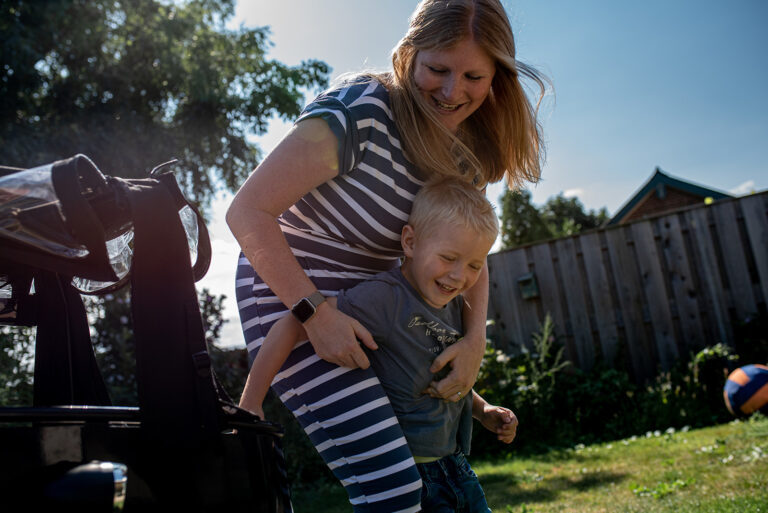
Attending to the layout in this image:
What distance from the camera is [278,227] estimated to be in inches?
54.8

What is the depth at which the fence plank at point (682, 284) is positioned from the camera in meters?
6.94

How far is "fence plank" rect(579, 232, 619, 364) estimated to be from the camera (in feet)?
24.0

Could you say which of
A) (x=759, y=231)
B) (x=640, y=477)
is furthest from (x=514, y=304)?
(x=640, y=477)

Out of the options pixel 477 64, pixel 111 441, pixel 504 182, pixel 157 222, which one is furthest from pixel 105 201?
pixel 504 182

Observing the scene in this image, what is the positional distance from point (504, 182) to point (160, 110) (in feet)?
31.5

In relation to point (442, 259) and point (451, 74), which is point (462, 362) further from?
point (451, 74)

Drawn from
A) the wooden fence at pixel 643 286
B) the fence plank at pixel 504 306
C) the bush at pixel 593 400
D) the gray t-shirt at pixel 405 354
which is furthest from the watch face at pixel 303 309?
the fence plank at pixel 504 306

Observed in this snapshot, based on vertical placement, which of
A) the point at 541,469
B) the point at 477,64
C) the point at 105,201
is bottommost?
the point at 541,469

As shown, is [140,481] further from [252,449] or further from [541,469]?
[541,469]

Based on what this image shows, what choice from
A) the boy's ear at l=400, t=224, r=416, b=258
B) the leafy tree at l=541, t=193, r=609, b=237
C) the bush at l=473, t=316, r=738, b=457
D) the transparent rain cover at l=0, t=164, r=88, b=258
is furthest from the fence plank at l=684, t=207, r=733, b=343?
the leafy tree at l=541, t=193, r=609, b=237

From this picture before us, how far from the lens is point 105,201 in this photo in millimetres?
940

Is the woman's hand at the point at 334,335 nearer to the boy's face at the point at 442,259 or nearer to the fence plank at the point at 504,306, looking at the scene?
the boy's face at the point at 442,259

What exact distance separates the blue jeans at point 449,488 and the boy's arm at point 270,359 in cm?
47

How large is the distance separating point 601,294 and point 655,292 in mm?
621
